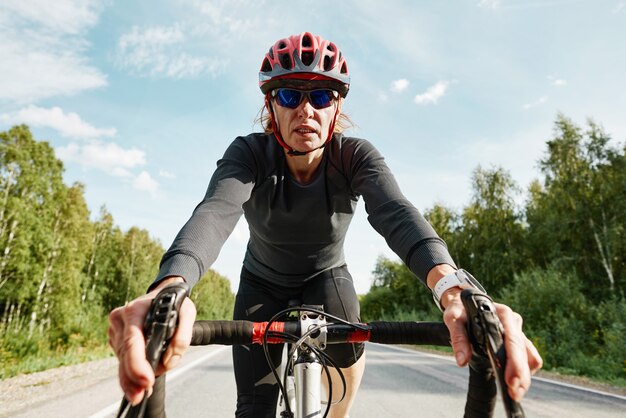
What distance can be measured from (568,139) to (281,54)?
1059 inches

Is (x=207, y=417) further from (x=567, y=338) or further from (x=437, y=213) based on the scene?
(x=437, y=213)

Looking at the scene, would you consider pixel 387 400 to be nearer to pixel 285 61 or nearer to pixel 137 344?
pixel 285 61

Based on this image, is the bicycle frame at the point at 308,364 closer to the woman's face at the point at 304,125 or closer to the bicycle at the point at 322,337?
the bicycle at the point at 322,337

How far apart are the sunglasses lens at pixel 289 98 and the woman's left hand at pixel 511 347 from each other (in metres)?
1.37

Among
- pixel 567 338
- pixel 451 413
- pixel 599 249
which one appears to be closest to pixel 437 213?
pixel 599 249

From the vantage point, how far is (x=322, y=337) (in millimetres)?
1627

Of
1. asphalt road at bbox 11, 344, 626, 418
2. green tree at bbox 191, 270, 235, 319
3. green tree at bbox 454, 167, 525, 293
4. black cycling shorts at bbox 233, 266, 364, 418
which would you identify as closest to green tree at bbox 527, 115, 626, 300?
green tree at bbox 454, 167, 525, 293

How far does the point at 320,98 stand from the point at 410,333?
125cm

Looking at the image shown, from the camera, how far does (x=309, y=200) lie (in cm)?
230

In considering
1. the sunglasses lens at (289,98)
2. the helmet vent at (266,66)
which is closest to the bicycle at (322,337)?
the sunglasses lens at (289,98)

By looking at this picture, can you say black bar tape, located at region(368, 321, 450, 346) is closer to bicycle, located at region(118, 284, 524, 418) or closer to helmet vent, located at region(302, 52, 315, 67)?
bicycle, located at region(118, 284, 524, 418)

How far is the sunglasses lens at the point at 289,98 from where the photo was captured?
2170 millimetres

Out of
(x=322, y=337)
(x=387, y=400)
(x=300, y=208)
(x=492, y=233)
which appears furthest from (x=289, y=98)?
(x=492, y=233)

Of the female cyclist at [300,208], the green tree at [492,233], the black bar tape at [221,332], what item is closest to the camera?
the black bar tape at [221,332]
